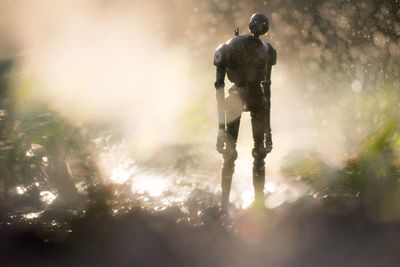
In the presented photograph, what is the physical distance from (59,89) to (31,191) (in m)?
9.14

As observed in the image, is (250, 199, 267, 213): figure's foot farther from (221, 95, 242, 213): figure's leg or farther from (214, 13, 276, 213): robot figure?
(221, 95, 242, 213): figure's leg

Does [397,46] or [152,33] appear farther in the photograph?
[152,33]

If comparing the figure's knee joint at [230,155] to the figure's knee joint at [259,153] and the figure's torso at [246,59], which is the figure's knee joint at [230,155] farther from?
the figure's torso at [246,59]

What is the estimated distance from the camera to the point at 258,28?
430cm

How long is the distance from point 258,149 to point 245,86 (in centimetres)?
77

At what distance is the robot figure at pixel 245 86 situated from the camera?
14.3ft

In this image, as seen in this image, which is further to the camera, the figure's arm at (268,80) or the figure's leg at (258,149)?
the figure's leg at (258,149)

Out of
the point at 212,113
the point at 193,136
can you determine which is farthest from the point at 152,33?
the point at 193,136

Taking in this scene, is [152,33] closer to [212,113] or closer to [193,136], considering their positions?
[212,113]

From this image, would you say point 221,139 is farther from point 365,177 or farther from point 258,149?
point 365,177

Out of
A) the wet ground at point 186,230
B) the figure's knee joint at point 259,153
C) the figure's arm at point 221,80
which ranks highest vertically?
the figure's arm at point 221,80

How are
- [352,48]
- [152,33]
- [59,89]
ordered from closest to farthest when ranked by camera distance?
[352,48]
[59,89]
[152,33]

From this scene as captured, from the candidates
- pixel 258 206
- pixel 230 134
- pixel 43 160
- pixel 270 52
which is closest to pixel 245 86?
pixel 270 52

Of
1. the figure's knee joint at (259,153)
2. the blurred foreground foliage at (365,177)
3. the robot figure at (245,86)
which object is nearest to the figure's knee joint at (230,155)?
the robot figure at (245,86)
